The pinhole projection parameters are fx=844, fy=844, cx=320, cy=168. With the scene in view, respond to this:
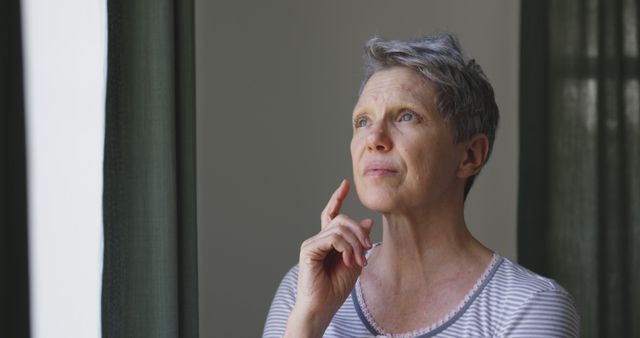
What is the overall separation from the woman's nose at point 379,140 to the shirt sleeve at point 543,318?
1.21 ft

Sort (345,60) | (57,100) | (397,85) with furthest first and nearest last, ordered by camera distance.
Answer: (345,60), (57,100), (397,85)

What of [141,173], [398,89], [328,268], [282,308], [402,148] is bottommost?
[282,308]

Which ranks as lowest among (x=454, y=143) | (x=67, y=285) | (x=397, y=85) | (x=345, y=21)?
(x=67, y=285)

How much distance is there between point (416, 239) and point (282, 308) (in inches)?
11.6

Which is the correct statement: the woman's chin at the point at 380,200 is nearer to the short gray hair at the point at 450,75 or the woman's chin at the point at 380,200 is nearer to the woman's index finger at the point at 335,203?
the woman's index finger at the point at 335,203

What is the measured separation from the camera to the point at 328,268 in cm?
153

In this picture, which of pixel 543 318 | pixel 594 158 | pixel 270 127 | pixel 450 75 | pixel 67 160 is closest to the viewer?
pixel 543 318

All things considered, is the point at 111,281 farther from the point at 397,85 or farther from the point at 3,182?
the point at 397,85

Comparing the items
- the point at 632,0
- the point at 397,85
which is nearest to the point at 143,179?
the point at 397,85

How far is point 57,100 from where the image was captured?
1963 mm

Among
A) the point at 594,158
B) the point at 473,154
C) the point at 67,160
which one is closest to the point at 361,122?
the point at 473,154

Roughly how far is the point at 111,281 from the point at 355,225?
32.1 inches

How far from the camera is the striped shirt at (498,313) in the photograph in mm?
1433

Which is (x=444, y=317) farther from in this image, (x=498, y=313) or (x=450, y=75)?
(x=450, y=75)
